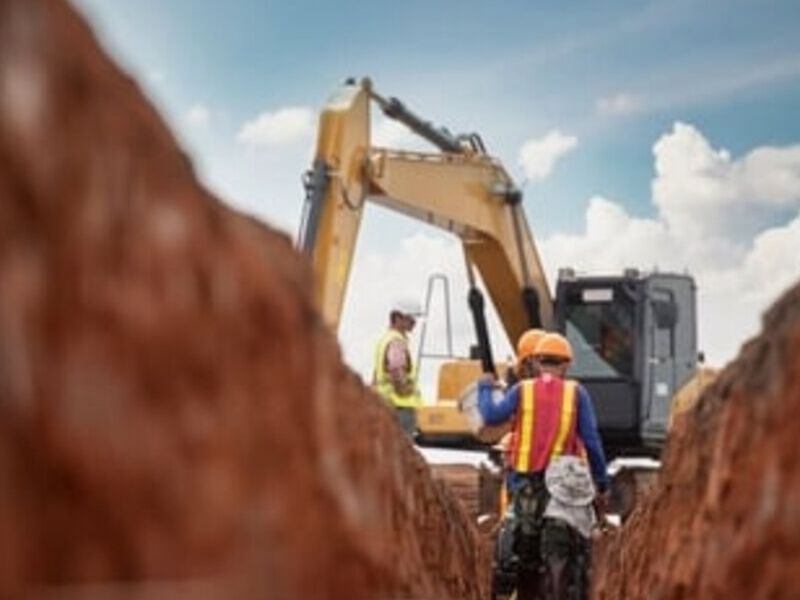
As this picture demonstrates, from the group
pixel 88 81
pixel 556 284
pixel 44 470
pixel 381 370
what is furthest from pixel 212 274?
pixel 556 284

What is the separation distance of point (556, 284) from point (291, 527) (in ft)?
48.4

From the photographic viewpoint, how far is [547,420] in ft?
23.3

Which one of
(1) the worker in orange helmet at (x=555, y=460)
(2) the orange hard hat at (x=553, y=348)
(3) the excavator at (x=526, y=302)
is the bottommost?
(1) the worker in orange helmet at (x=555, y=460)

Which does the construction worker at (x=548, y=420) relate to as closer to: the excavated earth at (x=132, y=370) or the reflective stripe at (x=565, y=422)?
the reflective stripe at (x=565, y=422)

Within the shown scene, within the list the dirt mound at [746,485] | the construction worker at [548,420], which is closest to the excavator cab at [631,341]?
the construction worker at [548,420]

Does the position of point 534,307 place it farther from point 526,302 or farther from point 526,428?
point 526,428

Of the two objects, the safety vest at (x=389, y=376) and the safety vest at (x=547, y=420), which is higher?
the safety vest at (x=389, y=376)

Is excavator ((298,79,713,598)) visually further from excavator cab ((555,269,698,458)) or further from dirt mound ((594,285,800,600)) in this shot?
dirt mound ((594,285,800,600))

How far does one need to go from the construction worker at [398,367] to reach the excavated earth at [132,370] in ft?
33.9

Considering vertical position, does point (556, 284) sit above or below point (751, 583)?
above

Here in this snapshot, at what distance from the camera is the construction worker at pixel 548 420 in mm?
7074

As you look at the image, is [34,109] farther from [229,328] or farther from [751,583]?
[751,583]

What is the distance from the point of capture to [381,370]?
41.7 ft

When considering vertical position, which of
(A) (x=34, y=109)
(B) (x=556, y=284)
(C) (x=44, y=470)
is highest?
(B) (x=556, y=284)
